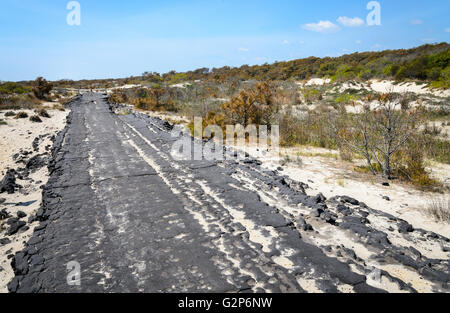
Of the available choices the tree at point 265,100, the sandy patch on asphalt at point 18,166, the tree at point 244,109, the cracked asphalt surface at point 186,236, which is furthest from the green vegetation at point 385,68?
the cracked asphalt surface at point 186,236

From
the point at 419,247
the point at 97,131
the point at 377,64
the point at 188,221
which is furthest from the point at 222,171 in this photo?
the point at 377,64

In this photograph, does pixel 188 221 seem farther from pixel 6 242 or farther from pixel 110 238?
pixel 6 242

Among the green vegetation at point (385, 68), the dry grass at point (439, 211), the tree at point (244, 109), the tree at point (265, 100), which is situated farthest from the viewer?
the green vegetation at point (385, 68)

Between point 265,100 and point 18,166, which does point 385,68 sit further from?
point 18,166

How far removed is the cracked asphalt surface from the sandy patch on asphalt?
0.68ft

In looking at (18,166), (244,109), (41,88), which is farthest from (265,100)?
(41,88)

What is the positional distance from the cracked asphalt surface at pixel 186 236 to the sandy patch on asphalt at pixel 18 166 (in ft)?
0.68

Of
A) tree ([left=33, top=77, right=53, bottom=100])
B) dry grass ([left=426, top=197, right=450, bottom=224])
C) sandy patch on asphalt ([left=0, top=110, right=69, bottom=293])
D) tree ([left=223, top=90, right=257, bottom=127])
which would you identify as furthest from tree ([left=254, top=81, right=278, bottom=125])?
tree ([left=33, top=77, right=53, bottom=100])

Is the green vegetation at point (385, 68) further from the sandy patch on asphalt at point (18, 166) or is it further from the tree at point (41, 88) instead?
the tree at point (41, 88)

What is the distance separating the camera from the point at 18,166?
8.04 metres

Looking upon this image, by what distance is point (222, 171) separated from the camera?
6824 millimetres

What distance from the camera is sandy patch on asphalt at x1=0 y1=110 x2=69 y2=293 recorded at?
3815 millimetres

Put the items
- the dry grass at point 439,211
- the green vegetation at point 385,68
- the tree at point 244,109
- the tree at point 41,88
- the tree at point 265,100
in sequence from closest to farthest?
the dry grass at point 439,211 → the tree at point 265,100 → the tree at point 244,109 → the green vegetation at point 385,68 → the tree at point 41,88

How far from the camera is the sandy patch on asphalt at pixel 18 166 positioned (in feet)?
12.5
